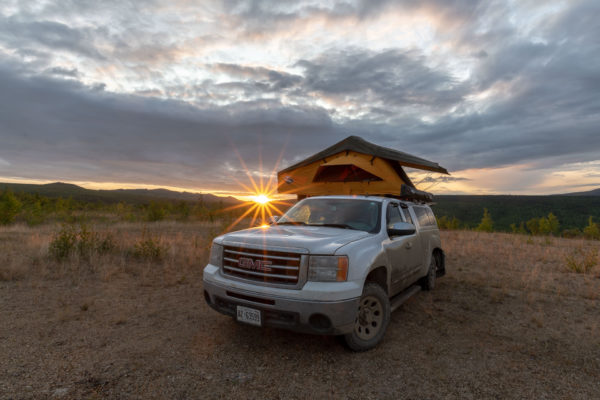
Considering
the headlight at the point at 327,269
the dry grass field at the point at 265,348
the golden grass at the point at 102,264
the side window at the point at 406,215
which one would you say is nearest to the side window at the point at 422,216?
the side window at the point at 406,215

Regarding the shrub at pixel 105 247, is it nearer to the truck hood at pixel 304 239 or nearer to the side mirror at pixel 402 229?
the truck hood at pixel 304 239

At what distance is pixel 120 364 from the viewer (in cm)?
318

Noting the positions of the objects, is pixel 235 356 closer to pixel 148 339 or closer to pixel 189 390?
pixel 189 390

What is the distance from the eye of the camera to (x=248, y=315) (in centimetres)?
331

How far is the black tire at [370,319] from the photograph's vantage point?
347 centimetres

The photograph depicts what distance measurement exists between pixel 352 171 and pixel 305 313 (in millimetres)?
5405

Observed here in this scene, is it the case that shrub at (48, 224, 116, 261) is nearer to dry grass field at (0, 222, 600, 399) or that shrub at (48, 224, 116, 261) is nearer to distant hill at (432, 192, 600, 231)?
dry grass field at (0, 222, 600, 399)

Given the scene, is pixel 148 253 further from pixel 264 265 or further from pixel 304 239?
pixel 304 239

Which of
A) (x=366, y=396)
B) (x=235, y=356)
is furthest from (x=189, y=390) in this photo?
(x=366, y=396)

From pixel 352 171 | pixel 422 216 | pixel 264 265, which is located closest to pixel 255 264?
pixel 264 265

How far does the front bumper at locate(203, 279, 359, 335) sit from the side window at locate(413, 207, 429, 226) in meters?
3.36

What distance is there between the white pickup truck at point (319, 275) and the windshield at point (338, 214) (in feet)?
0.05

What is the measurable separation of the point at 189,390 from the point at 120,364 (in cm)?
96

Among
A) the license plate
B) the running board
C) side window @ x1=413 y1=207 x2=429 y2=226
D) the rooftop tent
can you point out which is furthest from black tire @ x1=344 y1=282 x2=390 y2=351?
the rooftop tent
